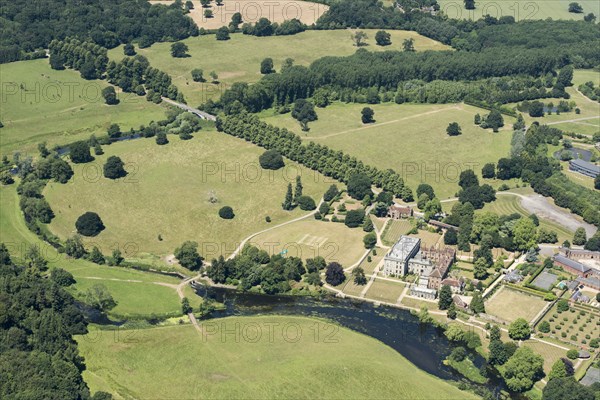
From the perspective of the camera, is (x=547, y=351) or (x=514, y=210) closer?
(x=547, y=351)

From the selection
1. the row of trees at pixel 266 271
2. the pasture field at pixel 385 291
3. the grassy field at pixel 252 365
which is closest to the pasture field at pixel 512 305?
the pasture field at pixel 385 291

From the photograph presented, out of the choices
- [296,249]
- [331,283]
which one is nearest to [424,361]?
[331,283]

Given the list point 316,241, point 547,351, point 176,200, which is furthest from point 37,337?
point 547,351

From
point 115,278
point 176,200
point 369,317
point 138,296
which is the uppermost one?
point 369,317

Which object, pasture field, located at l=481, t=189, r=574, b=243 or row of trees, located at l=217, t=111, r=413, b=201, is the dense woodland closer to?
row of trees, located at l=217, t=111, r=413, b=201

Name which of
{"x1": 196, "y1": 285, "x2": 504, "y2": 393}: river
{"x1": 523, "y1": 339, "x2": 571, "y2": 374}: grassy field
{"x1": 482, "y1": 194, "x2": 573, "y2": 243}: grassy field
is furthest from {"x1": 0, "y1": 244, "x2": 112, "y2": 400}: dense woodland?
{"x1": 482, "y1": 194, "x2": 573, "y2": 243}: grassy field

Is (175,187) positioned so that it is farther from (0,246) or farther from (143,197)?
(0,246)

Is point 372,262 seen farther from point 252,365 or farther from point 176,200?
point 176,200
